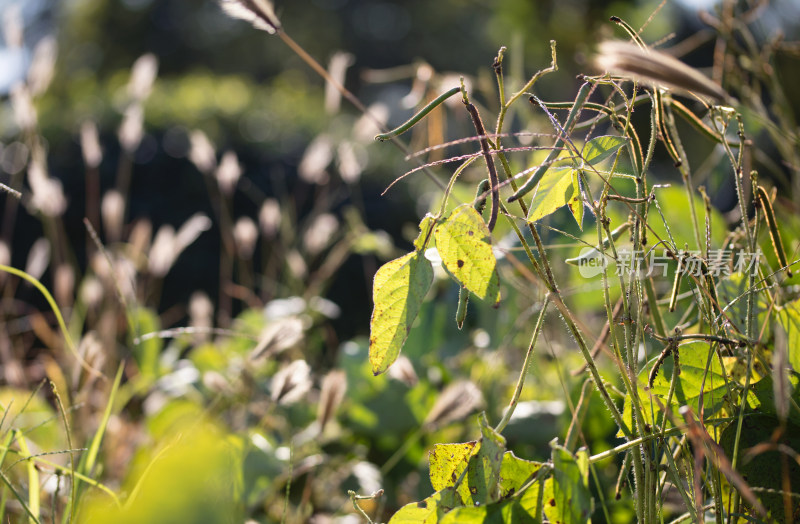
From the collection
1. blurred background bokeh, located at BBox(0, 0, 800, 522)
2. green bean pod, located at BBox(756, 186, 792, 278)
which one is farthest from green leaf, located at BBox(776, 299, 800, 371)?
blurred background bokeh, located at BBox(0, 0, 800, 522)

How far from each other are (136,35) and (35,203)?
1444cm

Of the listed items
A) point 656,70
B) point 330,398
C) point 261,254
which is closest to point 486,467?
point 656,70

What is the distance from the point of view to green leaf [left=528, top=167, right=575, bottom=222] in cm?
47

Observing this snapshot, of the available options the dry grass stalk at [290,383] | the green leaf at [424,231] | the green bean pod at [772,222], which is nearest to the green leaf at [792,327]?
the green bean pod at [772,222]

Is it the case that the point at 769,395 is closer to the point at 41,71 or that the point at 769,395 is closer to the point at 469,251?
the point at 469,251

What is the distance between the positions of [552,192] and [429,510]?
9.0 inches

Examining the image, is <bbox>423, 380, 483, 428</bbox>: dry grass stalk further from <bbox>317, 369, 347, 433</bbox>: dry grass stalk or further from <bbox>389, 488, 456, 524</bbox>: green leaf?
<bbox>389, 488, 456, 524</bbox>: green leaf

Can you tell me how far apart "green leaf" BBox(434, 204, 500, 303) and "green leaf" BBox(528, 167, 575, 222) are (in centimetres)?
5

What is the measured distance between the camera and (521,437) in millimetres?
854

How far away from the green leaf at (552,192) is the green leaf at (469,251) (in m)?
0.05

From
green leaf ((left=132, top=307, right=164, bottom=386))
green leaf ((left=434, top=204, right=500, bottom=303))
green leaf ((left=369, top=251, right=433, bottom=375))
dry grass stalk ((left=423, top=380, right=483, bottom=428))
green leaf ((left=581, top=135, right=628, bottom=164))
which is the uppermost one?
green leaf ((left=581, top=135, right=628, bottom=164))

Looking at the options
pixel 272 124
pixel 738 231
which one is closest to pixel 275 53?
pixel 272 124

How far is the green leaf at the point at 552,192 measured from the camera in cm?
47

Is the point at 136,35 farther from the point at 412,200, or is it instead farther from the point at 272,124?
the point at 412,200
